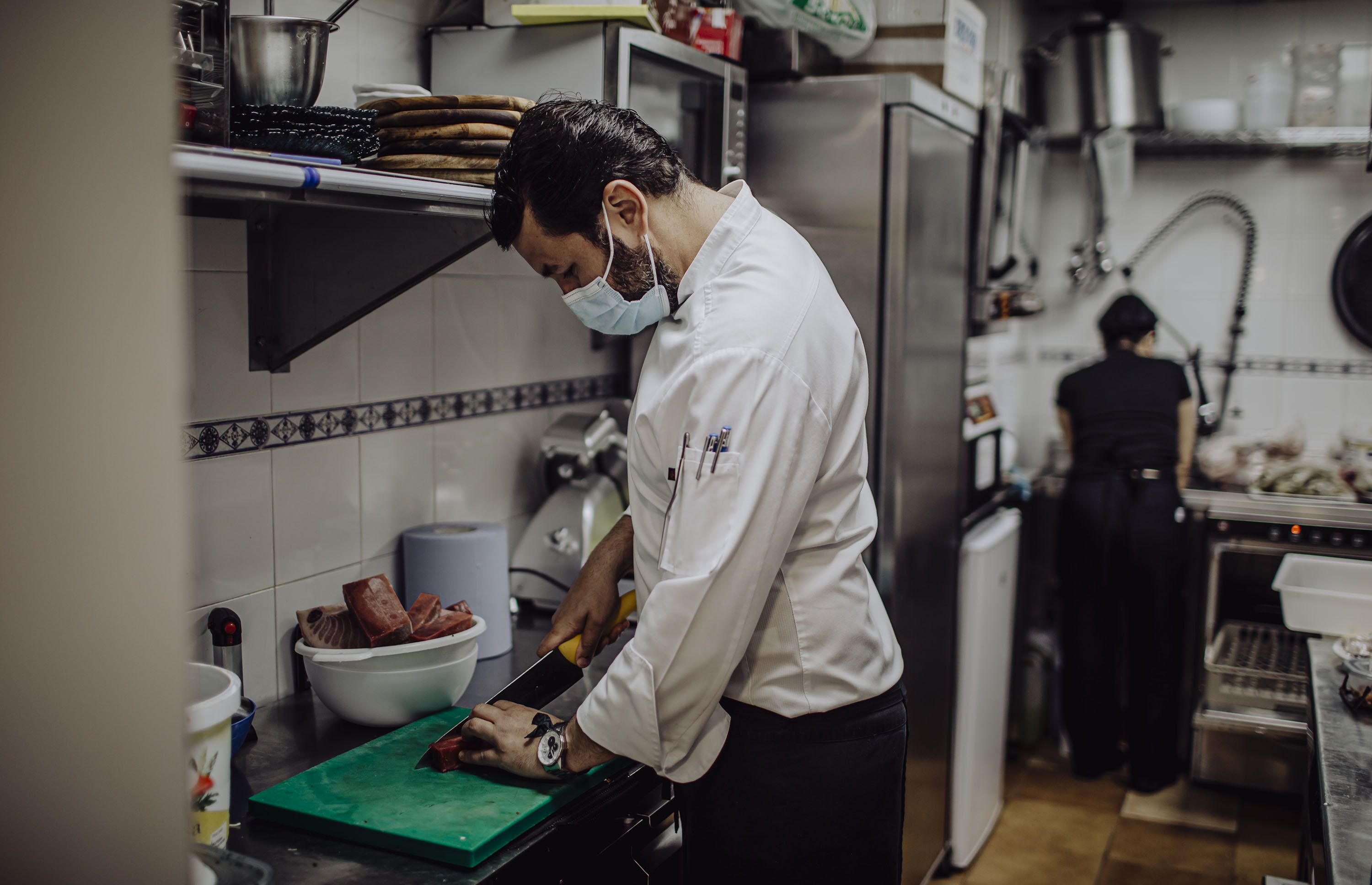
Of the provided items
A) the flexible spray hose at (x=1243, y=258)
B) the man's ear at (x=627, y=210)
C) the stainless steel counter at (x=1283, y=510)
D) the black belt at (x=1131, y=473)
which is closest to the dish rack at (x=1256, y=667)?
the stainless steel counter at (x=1283, y=510)

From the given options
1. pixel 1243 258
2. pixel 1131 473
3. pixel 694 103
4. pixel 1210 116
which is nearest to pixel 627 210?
pixel 694 103

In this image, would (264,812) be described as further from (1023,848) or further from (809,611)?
(1023,848)

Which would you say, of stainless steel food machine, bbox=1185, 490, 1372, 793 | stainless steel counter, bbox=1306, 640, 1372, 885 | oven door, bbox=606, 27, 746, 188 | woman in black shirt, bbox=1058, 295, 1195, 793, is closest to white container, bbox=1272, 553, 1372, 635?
stainless steel counter, bbox=1306, 640, 1372, 885

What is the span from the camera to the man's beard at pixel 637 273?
4.55 feet

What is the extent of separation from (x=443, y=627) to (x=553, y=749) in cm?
30

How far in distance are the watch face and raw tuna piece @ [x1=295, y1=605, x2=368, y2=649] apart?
34 cm

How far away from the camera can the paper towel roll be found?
1.84 metres

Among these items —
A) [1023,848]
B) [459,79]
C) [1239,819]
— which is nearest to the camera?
[459,79]

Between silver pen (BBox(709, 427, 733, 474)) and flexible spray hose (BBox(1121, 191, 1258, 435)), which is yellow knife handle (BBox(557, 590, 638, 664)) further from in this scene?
flexible spray hose (BBox(1121, 191, 1258, 435))

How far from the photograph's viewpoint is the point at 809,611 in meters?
1.39

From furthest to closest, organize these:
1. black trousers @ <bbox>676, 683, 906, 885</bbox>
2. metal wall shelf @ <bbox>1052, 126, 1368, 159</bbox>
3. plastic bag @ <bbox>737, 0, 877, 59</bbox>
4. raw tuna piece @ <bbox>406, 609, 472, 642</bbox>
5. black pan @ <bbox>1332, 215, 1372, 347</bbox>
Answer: black pan @ <bbox>1332, 215, 1372, 347</bbox> < metal wall shelf @ <bbox>1052, 126, 1368, 159</bbox> < plastic bag @ <bbox>737, 0, 877, 59</bbox> < raw tuna piece @ <bbox>406, 609, 472, 642</bbox> < black trousers @ <bbox>676, 683, 906, 885</bbox>

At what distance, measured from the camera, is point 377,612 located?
1527 millimetres

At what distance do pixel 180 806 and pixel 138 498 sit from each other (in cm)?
18

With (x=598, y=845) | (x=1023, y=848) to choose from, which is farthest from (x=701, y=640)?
(x=1023, y=848)
